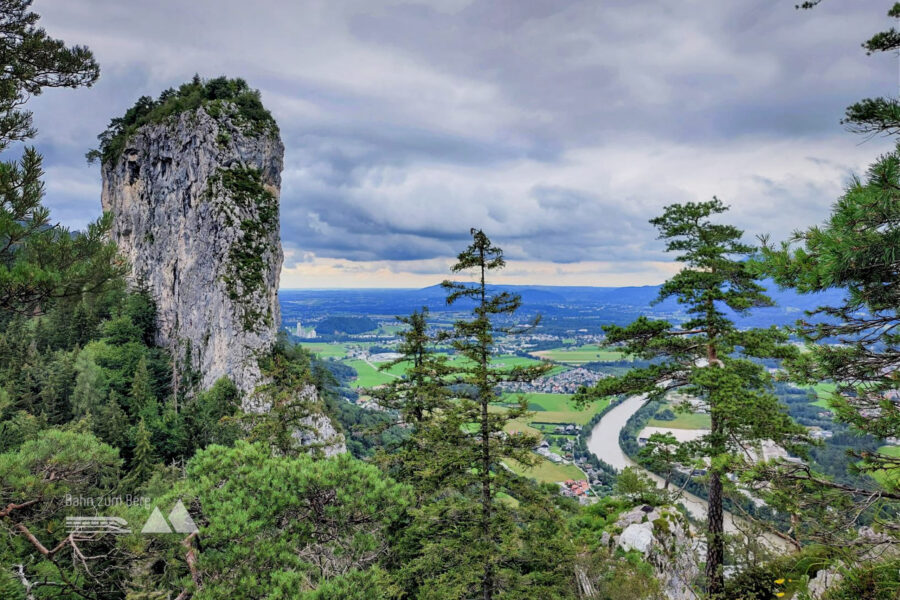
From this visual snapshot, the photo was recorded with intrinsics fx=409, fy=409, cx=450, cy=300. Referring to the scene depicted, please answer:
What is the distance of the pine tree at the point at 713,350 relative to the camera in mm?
7676

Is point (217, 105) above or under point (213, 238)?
above

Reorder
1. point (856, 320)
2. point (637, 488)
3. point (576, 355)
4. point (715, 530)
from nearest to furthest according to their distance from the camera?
point (856, 320) → point (715, 530) → point (637, 488) → point (576, 355)

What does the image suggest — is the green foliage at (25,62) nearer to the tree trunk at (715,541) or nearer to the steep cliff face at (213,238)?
the tree trunk at (715,541)

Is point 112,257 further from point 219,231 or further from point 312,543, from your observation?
point 219,231

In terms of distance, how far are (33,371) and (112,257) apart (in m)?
31.1

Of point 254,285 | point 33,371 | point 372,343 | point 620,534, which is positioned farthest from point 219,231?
point 372,343

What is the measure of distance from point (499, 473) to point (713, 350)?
5.37 metres

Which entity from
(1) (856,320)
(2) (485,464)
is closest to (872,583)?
(1) (856,320)

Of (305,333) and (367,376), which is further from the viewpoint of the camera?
(305,333)

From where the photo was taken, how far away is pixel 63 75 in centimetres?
644

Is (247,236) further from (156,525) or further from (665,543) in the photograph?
(665,543)

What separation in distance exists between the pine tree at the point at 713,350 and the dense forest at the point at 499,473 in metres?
0.05

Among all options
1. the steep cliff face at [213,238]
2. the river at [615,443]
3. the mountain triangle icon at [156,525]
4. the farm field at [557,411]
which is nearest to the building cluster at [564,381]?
the farm field at [557,411]

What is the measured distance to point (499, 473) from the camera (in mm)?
8430
